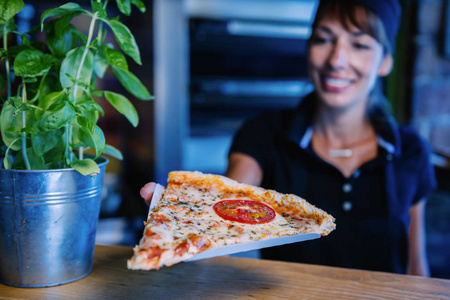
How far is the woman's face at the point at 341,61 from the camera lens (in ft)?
4.45

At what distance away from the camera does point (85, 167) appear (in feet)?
2.37

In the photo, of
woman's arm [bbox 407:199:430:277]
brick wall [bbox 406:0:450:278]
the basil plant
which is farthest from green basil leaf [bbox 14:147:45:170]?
brick wall [bbox 406:0:450:278]

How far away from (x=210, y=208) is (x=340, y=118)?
3.00ft

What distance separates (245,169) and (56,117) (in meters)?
0.85

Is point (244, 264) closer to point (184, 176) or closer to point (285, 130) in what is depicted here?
point (184, 176)

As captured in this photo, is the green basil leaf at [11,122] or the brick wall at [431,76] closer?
the green basil leaf at [11,122]

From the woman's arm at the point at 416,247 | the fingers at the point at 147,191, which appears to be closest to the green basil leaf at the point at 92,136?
the fingers at the point at 147,191

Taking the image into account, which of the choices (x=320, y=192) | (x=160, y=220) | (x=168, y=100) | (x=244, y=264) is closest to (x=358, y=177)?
(x=320, y=192)

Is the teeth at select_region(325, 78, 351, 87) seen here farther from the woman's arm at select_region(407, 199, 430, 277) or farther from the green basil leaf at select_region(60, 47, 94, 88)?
the green basil leaf at select_region(60, 47, 94, 88)

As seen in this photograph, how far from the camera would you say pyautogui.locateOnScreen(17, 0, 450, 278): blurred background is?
2.13 m

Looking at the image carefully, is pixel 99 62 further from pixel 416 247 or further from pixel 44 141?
pixel 416 247

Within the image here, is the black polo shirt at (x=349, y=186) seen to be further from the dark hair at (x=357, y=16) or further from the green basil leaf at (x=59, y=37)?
the green basil leaf at (x=59, y=37)

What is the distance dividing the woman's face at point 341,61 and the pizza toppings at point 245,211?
2.40 feet

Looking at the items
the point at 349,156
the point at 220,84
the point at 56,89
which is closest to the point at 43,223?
the point at 56,89
